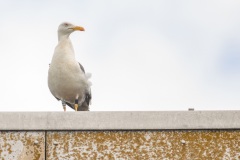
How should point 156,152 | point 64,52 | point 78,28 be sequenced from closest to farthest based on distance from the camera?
point 156,152 → point 64,52 → point 78,28

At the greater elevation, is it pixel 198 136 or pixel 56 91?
pixel 56 91

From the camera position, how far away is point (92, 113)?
513 cm

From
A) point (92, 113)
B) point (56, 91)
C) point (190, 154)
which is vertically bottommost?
point (190, 154)

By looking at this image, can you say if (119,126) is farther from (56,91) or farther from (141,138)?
(56,91)

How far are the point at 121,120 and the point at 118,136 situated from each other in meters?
0.14

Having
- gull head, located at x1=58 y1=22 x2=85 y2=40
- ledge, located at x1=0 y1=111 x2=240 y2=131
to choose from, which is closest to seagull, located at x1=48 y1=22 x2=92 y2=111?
gull head, located at x1=58 y1=22 x2=85 y2=40

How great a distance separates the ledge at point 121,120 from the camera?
507cm

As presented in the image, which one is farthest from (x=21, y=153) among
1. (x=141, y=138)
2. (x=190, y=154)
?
(x=190, y=154)

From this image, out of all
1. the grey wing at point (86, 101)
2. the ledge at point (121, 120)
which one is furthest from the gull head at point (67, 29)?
the ledge at point (121, 120)

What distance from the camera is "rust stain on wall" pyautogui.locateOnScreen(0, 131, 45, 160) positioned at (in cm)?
507

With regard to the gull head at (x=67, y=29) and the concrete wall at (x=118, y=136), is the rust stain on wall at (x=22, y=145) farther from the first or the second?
the gull head at (x=67, y=29)

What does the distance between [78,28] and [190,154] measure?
6.04 metres

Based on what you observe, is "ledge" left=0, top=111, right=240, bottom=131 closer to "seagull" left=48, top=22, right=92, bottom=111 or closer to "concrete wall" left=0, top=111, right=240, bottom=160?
"concrete wall" left=0, top=111, right=240, bottom=160

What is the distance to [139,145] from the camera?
16.7 feet
